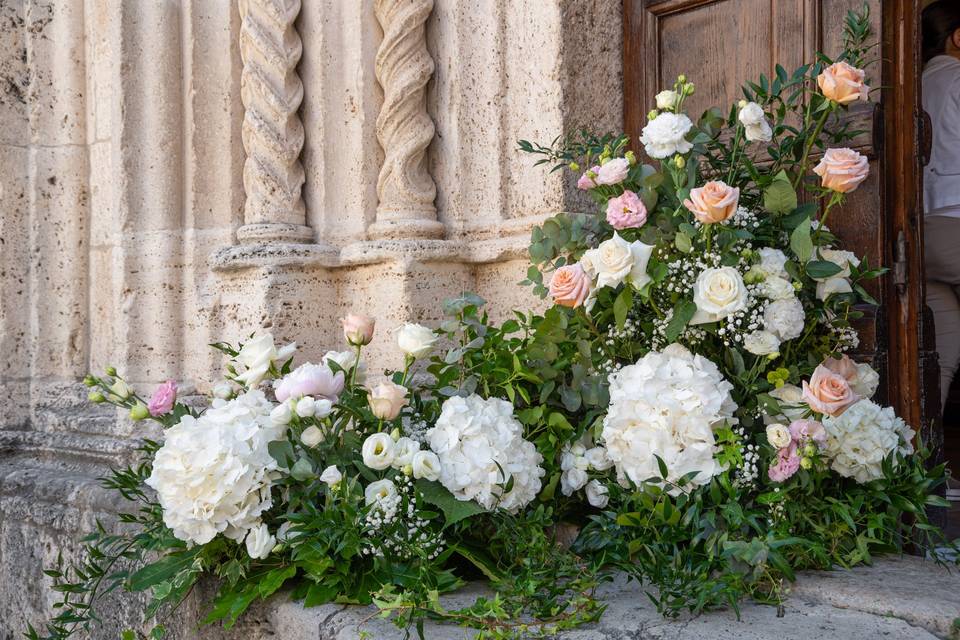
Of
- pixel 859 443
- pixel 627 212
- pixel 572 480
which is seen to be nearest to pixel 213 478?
pixel 572 480

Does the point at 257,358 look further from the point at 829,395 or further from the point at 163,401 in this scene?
the point at 829,395

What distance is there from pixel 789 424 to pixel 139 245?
197cm

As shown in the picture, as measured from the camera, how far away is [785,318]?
165cm

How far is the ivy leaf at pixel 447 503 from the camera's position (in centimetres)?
158

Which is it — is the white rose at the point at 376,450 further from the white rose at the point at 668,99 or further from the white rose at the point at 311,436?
the white rose at the point at 668,99

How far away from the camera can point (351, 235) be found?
2590 mm

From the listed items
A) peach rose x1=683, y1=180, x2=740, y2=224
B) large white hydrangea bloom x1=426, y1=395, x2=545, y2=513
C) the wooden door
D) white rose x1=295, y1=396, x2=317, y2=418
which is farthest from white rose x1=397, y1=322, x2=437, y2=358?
the wooden door

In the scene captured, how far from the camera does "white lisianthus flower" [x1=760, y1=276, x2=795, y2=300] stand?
1663 mm

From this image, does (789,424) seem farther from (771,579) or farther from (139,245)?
(139,245)

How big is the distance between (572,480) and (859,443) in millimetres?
546

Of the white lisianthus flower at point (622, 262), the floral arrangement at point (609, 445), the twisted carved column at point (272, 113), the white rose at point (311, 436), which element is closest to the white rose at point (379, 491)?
the floral arrangement at point (609, 445)

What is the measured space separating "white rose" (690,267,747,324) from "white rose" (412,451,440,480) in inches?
22.3

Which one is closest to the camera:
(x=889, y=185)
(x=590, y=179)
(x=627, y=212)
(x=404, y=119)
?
(x=627, y=212)

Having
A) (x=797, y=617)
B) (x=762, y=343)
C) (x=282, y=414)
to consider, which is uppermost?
(x=762, y=343)
